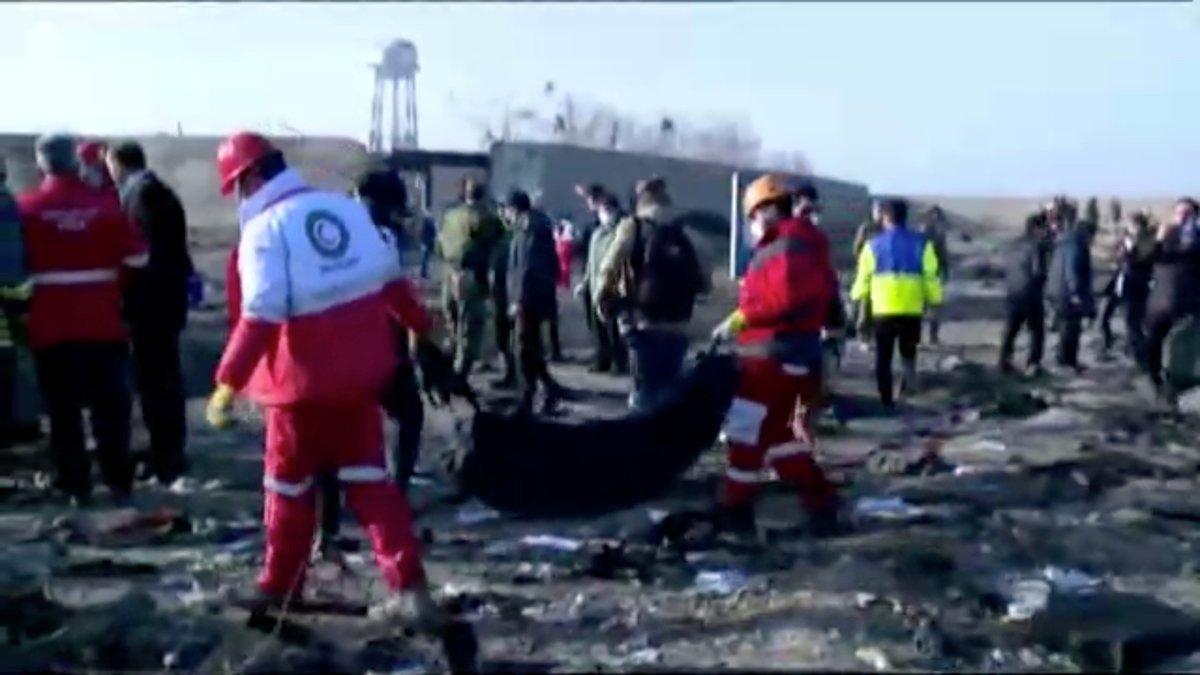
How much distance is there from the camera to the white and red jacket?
7.80 meters

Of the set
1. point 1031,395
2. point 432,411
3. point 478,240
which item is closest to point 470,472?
point 432,411

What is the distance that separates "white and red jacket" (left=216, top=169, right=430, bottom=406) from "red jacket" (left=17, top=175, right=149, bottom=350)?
2.82 m

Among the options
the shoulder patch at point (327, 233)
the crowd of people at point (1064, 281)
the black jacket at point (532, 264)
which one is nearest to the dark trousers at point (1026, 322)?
the crowd of people at point (1064, 281)

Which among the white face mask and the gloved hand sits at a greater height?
the white face mask

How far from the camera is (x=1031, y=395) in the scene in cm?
1827

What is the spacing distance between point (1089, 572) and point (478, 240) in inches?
328

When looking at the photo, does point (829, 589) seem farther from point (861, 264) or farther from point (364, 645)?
point (861, 264)

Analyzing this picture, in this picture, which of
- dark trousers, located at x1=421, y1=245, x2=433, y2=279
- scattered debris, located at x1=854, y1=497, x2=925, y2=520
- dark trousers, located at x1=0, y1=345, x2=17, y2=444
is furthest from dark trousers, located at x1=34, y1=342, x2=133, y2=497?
dark trousers, located at x1=421, y1=245, x2=433, y2=279

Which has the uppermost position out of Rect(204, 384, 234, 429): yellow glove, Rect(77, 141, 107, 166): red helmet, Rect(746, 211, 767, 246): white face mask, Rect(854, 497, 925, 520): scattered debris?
Rect(77, 141, 107, 166): red helmet

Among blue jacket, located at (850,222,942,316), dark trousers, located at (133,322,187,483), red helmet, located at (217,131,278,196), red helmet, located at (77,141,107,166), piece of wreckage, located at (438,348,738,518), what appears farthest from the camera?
blue jacket, located at (850,222,942,316)

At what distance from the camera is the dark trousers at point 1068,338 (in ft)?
72.6

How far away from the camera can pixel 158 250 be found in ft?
37.9

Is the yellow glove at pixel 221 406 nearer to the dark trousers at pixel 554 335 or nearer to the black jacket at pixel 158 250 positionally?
the black jacket at pixel 158 250

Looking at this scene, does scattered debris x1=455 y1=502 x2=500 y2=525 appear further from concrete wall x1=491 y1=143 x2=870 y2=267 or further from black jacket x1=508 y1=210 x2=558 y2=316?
concrete wall x1=491 y1=143 x2=870 y2=267
